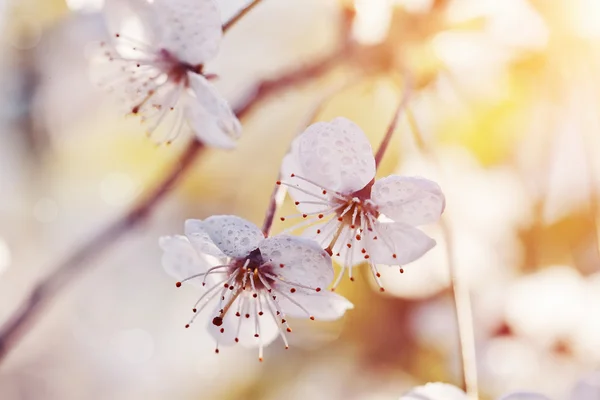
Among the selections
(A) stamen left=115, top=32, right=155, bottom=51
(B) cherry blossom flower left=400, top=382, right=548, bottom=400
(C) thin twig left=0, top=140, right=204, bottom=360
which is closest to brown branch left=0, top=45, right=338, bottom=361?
(C) thin twig left=0, top=140, right=204, bottom=360

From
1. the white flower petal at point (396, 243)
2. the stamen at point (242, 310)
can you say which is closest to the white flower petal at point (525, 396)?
the white flower petal at point (396, 243)

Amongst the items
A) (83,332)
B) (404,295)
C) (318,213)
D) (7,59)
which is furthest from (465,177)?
(83,332)

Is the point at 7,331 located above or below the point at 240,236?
below

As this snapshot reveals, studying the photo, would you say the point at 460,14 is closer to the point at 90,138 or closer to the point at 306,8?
the point at 306,8

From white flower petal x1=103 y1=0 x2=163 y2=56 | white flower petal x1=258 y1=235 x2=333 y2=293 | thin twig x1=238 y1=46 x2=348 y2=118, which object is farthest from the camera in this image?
thin twig x1=238 y1=46 x2=348 y2=118

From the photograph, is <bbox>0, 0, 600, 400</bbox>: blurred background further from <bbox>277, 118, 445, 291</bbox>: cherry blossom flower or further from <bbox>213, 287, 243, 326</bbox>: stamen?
<bbox>213, 287, 243, 326</bbox>: stamen

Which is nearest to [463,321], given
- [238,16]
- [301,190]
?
[301,190]

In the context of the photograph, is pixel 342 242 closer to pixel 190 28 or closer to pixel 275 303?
pixel 275 303
